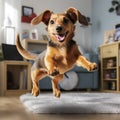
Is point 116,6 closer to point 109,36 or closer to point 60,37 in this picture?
point 109,36

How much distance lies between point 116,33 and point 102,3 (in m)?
0.96

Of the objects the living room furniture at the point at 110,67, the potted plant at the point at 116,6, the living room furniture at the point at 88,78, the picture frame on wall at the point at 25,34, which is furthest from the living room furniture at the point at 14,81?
the potted plant at the point at 116,6

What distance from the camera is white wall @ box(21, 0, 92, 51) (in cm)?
430

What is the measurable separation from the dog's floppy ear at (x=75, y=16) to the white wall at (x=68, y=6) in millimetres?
3662

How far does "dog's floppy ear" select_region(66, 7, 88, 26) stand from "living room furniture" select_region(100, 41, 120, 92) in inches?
123

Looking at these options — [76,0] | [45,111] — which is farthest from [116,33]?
[45,111]

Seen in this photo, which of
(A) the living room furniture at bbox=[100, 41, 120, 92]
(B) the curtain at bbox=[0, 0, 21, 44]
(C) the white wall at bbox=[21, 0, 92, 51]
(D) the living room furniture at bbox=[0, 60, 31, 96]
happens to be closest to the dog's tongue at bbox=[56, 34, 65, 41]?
(D) the living room furniture at bbox=[0, 60, 31, 96]

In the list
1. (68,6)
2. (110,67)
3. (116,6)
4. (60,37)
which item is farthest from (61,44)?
(68,6)

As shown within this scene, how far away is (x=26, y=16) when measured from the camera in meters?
4.18

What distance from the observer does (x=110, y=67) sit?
12.6 feet

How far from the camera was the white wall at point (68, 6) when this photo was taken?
4.30 metres

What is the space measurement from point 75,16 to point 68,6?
410 cm

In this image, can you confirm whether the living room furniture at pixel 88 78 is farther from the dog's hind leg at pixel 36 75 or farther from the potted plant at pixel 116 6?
the dog's hind leg at pixel 36 75

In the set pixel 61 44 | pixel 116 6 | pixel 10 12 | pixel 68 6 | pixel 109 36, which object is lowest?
pixel 61 44
